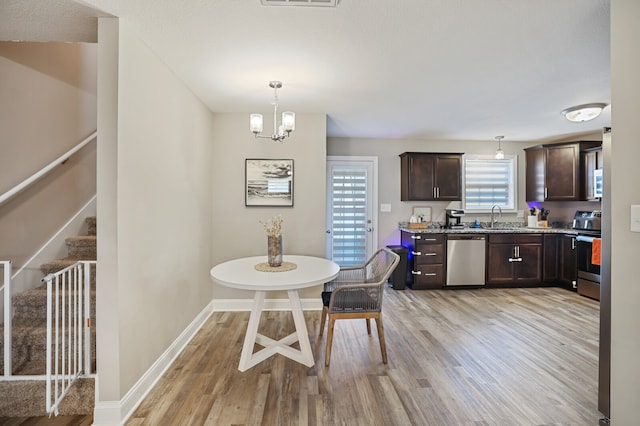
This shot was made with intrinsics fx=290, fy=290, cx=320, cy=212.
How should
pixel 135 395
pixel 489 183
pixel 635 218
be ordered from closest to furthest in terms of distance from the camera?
1. pixel 635 218
2. pixel 135 395
3. pixel 489 183

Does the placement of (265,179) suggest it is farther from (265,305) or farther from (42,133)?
Result: (42,133)

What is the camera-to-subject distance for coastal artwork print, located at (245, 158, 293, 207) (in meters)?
3.59

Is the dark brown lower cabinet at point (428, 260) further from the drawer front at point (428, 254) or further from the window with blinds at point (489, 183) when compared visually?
the window with blinds at point (489, 183)

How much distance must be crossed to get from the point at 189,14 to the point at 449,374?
305cm

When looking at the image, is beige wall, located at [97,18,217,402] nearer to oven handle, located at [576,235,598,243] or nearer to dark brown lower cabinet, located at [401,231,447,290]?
dark brown lower cabinet, located at [401,231,447,290]

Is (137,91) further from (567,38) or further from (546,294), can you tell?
(546,294)

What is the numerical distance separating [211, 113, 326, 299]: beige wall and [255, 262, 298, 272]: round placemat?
0.96 metres

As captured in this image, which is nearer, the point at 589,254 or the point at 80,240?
the point at 80,240

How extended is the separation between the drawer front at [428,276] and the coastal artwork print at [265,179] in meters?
2.39

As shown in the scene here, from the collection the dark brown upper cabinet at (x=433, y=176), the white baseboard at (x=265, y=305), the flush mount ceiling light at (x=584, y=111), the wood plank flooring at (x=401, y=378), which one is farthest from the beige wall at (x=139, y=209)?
the flush mount ceiling light at (x=584, y=111)

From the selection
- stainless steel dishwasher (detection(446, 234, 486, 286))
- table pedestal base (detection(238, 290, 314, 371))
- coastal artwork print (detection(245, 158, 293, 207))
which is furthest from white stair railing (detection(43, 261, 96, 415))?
stainless steel dishwasher (detection(446, 234, 486, 286))

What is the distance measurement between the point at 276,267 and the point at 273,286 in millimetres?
531

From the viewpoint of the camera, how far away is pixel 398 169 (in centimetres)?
508

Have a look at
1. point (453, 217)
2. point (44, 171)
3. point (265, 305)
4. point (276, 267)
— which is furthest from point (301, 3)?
point (453, 217)
